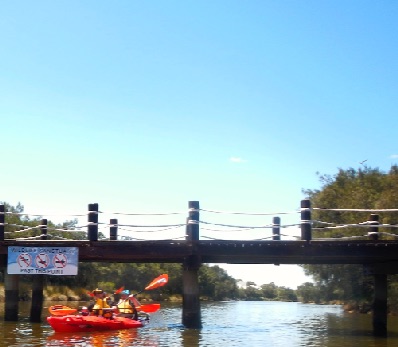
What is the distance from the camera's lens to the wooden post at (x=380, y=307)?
78.6 feet

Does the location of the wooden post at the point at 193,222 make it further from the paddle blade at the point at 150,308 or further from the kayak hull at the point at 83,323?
the paddle blade at the point at 150,308

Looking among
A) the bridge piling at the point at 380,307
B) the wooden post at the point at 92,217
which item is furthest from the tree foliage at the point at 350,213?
the wooden post at the point at 92,217

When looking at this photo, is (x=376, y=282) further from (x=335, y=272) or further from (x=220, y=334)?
(x=335, y=272)

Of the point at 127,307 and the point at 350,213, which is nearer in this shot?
the point at 127,307

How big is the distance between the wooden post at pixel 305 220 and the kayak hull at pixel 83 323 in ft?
24.2

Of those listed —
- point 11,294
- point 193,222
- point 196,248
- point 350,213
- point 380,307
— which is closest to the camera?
point 193,222

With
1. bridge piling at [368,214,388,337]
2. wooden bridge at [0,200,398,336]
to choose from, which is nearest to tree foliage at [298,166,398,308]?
bridge piling at [368,214,388,337]

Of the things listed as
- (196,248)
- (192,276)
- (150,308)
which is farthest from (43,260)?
(150,308)

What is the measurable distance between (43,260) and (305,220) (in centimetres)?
914

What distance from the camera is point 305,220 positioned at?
2109cm

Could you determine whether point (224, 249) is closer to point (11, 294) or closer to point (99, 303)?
point (99, 303)

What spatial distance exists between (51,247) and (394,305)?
27.1 meters

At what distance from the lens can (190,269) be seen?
72.9 ft

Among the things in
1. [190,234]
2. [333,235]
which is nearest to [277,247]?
[190,234]
